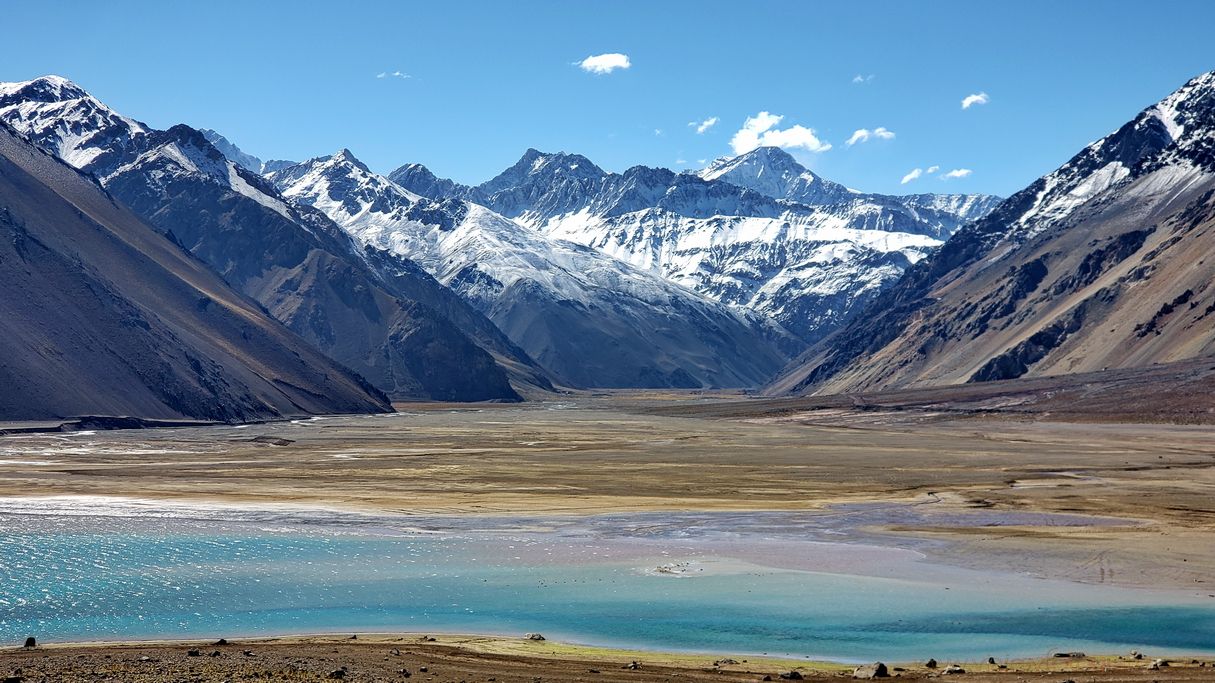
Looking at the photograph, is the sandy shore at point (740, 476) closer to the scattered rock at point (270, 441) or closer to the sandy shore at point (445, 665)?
the scattered rock at point (270, 441)

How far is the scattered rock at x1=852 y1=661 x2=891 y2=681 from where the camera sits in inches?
1382

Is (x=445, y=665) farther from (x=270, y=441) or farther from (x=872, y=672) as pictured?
(x=270, y=441)

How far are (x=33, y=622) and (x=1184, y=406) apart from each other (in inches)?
7145

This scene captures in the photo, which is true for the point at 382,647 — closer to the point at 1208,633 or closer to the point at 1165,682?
the point at 1165,682

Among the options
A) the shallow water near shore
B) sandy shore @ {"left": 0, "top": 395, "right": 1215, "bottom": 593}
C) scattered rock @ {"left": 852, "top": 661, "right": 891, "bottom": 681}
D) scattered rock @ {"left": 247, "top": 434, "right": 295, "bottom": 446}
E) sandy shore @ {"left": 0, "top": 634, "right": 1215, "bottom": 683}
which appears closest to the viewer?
sandy shore @ {"left": 0, "top": 634, "right": 1215, "bottom": 683}

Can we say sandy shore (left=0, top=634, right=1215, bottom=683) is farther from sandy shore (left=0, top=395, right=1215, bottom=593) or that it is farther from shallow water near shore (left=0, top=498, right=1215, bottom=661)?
sandy shore (left=0, top=395, right=1215, bottom=593)

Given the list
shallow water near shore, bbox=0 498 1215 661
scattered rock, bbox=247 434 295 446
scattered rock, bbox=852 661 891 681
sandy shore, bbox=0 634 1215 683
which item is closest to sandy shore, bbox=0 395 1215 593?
scattered rock, bbox=247 434 295 446

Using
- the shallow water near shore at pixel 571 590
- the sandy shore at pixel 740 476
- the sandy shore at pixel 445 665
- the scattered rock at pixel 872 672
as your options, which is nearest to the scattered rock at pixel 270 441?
the sandy shore at pixel 740 476

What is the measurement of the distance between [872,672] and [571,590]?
20517mm

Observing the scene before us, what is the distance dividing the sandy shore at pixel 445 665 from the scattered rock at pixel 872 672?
16.8 inches

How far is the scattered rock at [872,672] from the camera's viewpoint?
35.1m

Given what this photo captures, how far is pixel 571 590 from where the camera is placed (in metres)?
53.7

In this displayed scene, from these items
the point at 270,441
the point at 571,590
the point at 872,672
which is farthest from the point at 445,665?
the point at 270,441

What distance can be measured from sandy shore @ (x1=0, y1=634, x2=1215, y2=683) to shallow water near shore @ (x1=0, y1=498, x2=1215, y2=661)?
3.18m
